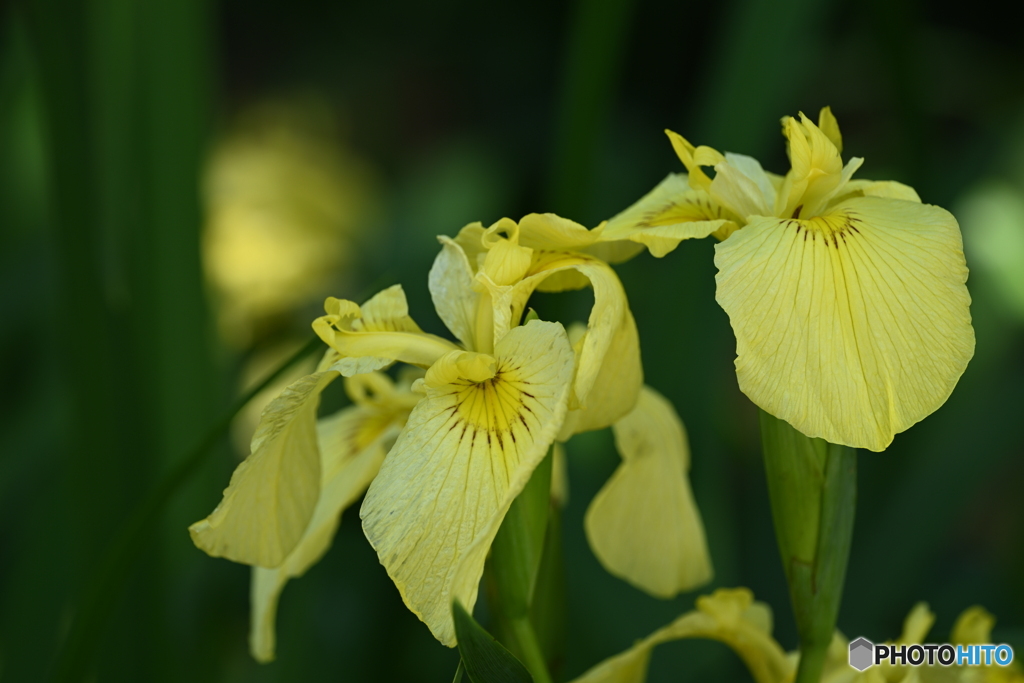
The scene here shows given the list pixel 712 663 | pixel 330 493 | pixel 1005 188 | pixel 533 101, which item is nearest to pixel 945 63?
pixel 1005 188

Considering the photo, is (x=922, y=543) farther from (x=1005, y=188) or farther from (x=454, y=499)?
(x=454, y=499)

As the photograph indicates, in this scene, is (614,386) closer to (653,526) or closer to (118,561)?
(653,526)

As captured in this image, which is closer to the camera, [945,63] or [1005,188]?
[1005,188]

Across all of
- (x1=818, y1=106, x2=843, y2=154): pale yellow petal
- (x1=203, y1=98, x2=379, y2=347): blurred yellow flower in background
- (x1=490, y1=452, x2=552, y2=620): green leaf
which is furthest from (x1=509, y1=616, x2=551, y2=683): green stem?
(x1=203, y1=98, x2=379, y2=347): blurred yellow flower in background

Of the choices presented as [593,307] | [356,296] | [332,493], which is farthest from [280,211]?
[593,307]

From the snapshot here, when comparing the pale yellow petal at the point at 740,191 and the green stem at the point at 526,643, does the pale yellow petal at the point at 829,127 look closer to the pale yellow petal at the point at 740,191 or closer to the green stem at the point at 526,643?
the pale yellow petal at the point at 740,191

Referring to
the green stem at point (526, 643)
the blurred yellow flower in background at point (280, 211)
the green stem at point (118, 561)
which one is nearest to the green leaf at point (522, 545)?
the green stem at point (526, 643)
